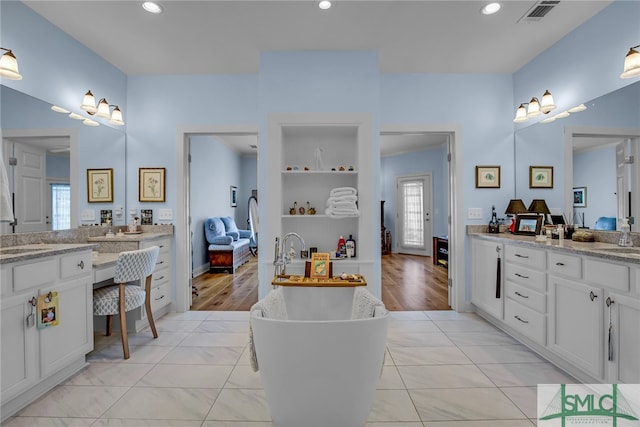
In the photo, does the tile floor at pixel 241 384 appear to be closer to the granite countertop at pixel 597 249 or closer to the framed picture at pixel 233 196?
the granite countertop at pixel 597 249

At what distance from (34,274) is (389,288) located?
3.94m

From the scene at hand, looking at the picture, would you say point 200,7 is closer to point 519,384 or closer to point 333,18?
point 333,18

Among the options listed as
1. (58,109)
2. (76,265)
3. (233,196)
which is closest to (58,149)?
(58,109)

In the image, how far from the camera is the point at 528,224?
3.29 m

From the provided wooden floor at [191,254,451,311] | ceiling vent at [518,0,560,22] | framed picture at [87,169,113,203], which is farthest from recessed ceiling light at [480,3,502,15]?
framed picture at [87,169,113,203]

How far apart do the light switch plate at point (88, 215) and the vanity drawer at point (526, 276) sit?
4.05 m

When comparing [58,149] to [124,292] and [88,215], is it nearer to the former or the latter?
[88,215]

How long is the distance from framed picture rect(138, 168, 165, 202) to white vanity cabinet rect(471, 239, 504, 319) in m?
3.55

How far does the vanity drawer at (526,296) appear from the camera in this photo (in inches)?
97.0

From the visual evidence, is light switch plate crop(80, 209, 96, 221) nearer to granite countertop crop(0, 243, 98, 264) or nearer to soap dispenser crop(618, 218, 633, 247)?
granite countertop crop(0, 243, 98, 264)

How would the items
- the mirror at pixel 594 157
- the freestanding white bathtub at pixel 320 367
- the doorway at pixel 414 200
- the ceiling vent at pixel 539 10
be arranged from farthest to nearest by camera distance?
the doorway at pixel 414 200, the ceiling vent at pixel 539 10, the mirror at pixel 594 157, the freestanding white bathtub at pixel 320 367

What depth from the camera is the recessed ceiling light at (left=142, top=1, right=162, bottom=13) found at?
252cm

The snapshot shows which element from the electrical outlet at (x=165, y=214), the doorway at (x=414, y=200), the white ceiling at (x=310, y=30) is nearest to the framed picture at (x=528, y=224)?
Result: the white ceiling at (x=310, y=30)

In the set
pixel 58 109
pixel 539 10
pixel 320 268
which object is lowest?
pixel 320 268
